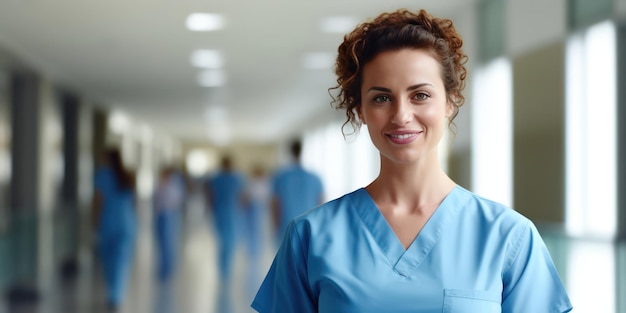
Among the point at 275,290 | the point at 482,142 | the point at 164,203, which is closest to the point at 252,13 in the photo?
the point at 482,142

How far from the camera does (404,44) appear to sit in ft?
4.78

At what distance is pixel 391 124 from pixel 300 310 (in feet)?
1.34

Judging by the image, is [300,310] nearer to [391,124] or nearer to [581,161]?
[391,124]

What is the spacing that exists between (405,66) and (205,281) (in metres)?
8.08

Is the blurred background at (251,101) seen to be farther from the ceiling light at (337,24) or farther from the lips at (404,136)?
the lips at (404,136)

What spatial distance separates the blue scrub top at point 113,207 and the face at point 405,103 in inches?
251

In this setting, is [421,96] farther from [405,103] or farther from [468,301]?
[468,301]

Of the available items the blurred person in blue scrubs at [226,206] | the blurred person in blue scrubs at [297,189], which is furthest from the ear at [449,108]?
the blurred person in blue scrubs at [226,206]

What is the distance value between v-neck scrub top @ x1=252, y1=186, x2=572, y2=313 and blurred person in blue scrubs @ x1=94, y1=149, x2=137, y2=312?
6173 millimetres

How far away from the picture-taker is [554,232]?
18.2 feet

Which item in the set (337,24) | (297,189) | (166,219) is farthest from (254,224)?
(337,24)

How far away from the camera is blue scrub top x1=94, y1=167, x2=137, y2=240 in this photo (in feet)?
24.8

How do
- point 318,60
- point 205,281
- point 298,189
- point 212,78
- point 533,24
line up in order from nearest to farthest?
1. point 533,24
2. point 298,189
3. point 205,281
4. point 318,60
5. point 212,78

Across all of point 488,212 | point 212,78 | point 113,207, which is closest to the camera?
point 488,212
